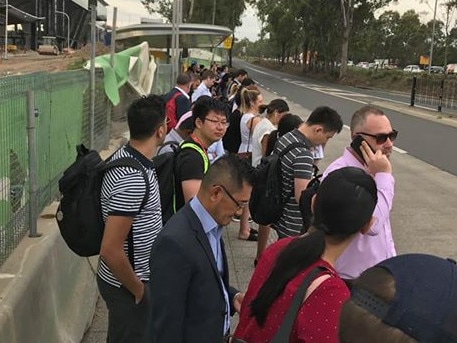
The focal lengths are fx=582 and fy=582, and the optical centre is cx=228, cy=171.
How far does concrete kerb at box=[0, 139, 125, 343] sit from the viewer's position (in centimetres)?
308

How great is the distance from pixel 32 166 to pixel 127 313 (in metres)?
1.55

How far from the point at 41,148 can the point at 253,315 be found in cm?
326

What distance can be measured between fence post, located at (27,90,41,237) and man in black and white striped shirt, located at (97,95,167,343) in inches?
45.8

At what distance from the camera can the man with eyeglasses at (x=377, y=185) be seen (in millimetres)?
2938

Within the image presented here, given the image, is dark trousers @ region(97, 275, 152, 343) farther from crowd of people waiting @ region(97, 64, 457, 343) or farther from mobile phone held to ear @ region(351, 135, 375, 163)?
mobile phone held to ear @ region(351, 135, 375, 163)

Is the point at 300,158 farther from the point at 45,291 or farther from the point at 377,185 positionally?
the point at 45,291

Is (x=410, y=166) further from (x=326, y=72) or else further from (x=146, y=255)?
(x=326, y=72)

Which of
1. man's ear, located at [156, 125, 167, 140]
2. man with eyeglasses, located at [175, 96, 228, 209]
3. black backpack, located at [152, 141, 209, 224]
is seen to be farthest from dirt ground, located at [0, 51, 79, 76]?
man's ear, located at [156, 125, 167, 140]

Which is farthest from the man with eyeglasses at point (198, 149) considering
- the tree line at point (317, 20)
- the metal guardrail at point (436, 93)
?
the tree line at point (317, 20)

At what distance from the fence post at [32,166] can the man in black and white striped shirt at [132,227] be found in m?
1.16

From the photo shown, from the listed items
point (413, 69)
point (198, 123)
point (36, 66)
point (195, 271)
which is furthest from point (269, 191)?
point (413, 69)

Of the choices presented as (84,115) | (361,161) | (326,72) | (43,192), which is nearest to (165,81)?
(84,115)

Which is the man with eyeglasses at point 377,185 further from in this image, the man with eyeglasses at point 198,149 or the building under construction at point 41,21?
the building under construction at point 41,21

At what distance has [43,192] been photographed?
4938 mm
